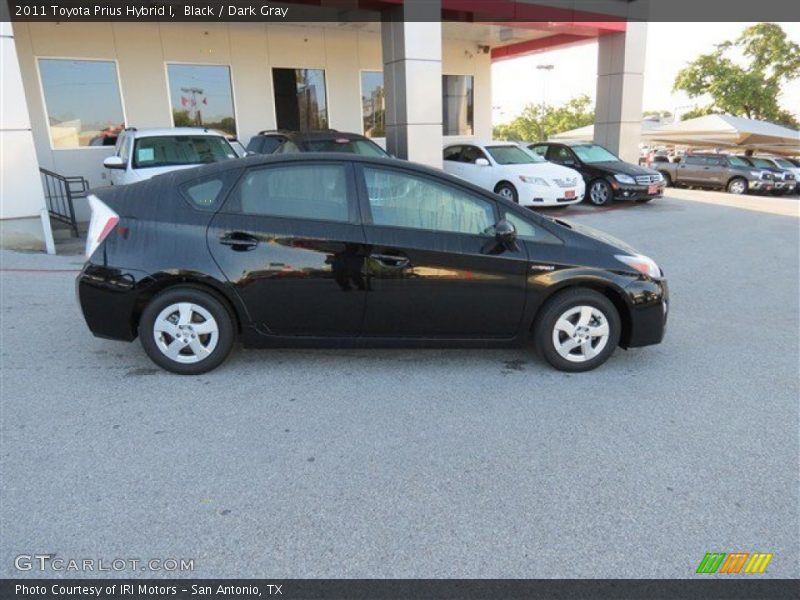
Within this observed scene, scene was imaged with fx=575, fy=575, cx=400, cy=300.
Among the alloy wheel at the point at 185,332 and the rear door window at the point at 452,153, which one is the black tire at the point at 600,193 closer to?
the rear door window at the point at 452,153

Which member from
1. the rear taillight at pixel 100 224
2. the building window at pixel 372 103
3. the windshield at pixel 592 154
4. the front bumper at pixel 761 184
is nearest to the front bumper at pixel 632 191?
the windshield at pixel 592 154

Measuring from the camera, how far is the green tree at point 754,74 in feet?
136

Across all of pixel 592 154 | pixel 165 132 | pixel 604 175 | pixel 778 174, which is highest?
pixel 165 132

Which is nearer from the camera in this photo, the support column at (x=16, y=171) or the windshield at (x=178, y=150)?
the support column at (x=16, y=171)

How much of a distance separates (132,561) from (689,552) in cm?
242

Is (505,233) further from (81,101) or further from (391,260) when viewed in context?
(81,101)

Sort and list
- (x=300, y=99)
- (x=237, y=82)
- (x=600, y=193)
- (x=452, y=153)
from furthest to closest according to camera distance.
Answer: (x=300, y=99), (x=600, y=193), (x=452, y=153), (x=237, y=82)

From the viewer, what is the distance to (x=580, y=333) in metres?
4.32

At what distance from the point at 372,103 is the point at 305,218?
12.8 meters

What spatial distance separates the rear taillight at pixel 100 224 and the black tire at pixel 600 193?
41.5 feet

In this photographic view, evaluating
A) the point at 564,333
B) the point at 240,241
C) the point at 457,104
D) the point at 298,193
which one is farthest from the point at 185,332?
the point at 457,104

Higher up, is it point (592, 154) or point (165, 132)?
point (165, 132)

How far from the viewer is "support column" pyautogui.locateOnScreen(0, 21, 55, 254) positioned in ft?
24.8
